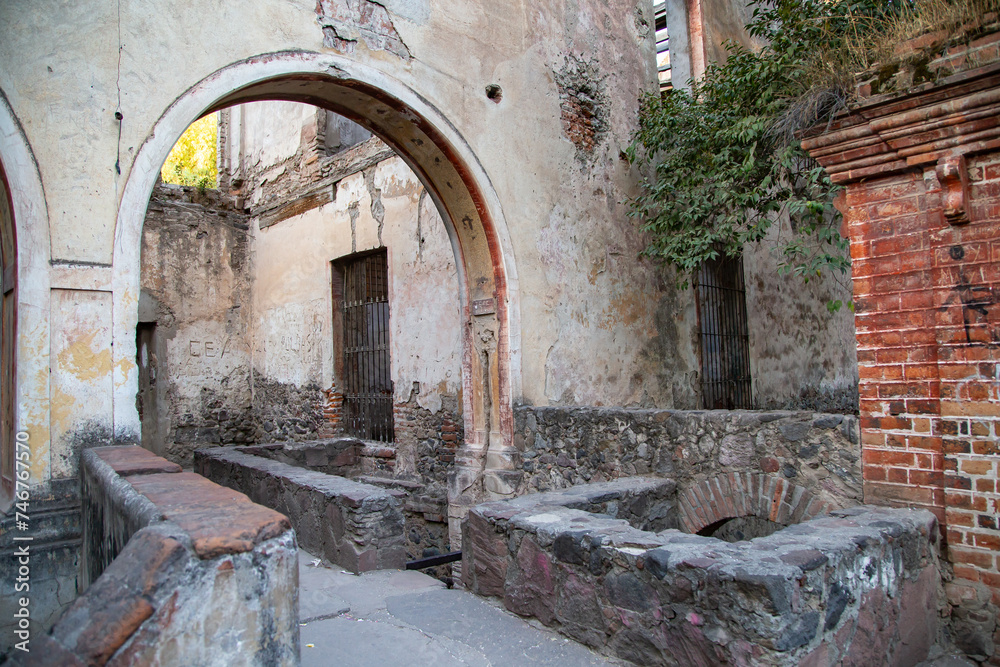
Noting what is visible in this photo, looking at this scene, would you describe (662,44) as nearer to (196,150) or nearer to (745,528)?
(196,150)

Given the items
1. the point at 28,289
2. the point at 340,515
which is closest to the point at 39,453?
the point at 28,289

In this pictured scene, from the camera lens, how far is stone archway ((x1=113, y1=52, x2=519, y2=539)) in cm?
476

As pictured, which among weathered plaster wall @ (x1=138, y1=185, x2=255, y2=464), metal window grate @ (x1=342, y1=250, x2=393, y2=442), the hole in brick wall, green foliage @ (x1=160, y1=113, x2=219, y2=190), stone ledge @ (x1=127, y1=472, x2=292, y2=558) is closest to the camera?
stone ledge @ (x1=127, y1=472, x2=292, y2=558)

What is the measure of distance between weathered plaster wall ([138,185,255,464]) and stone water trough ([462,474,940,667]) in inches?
297

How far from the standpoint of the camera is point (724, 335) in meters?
8.52

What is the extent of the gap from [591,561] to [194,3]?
418 cm

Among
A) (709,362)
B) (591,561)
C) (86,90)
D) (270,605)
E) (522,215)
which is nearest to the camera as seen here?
(270,605)

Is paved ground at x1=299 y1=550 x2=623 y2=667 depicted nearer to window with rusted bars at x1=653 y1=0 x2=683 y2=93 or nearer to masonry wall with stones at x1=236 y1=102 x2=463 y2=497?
masonry wall with stones at x1=236 y1=102 x2=463 y2=497

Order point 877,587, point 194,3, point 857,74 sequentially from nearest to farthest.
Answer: point 877,587, point 857,74, point 194,3

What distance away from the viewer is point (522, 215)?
6047 mm

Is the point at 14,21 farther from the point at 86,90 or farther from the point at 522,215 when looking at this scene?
the point at 522,215

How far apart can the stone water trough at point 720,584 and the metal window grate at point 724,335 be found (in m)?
5.28

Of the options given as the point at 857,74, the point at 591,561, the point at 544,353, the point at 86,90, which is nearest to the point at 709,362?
the point at 544,353

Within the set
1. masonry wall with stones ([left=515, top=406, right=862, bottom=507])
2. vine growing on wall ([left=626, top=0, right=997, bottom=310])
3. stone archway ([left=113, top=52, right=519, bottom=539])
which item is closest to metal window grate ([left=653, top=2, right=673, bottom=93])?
vine growing on wall ([left=626, top=0, right=997, bottom=310])
